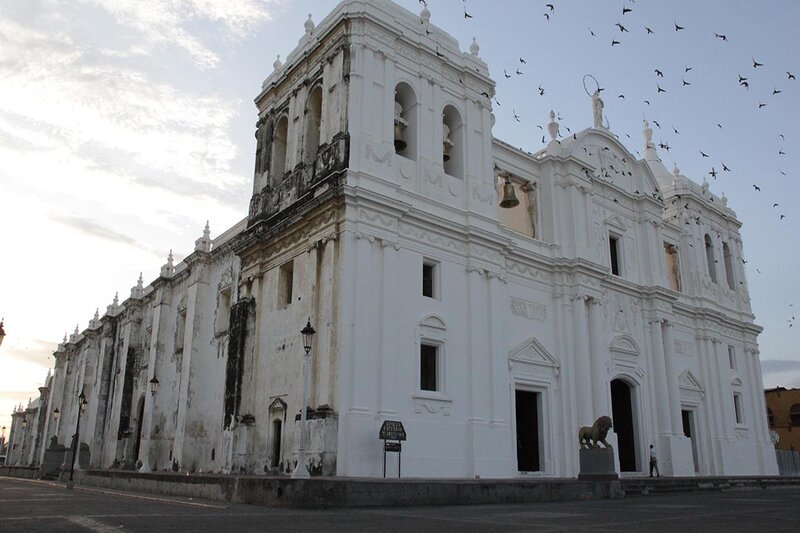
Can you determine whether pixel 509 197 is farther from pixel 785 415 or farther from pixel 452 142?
pixel 785 415

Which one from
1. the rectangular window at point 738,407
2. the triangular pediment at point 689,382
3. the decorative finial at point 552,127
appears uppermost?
the decorative finial at point 552,127

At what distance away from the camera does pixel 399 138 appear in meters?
21.7

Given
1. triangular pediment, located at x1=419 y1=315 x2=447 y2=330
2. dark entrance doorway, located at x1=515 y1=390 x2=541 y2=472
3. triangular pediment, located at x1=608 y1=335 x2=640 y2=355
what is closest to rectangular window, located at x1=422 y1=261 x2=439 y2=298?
triangular pediment, located at x1=419 y1=315 x2=447 y2=330

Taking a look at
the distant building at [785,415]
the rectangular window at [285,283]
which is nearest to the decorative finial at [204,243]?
the rectangular window at [285,283]

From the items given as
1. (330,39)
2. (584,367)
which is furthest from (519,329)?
(330,39)

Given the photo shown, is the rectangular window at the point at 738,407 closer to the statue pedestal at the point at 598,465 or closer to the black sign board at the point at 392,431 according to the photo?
the statue pedestal at the point at 598,465

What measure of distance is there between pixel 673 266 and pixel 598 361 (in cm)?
1001

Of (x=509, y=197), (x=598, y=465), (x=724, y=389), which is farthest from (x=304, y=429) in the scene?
(x=724, y=389)

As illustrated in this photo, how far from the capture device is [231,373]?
2283cm

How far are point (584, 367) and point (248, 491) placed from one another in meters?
14.2

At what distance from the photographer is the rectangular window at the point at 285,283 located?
2198 centimetres

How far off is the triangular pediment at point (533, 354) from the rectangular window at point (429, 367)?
3295 mm

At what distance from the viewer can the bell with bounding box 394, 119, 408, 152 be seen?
70.3ft

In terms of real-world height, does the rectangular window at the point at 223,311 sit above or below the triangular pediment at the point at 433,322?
above
